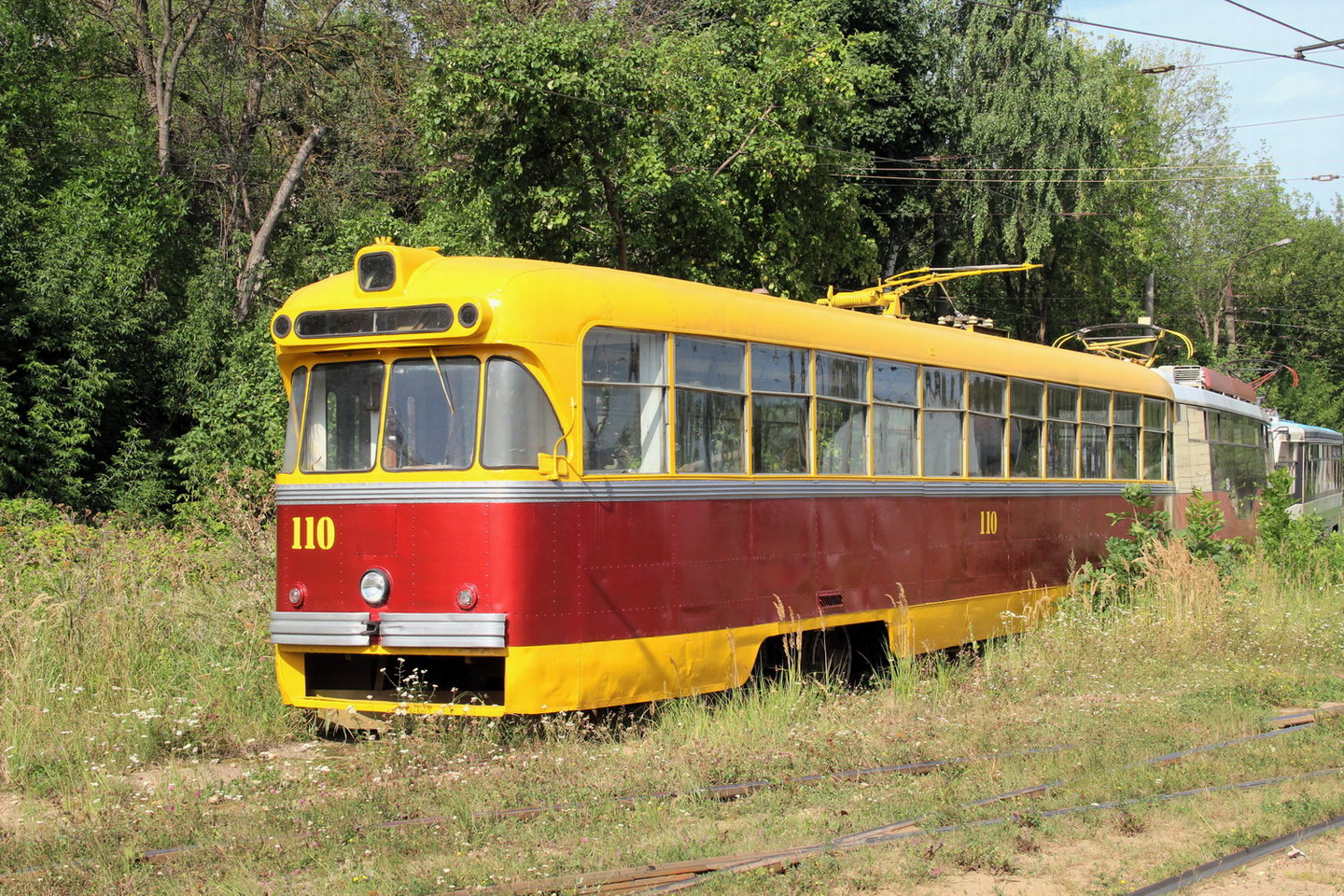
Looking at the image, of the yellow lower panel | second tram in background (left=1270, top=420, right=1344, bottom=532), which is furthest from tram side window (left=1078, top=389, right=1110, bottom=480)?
second tram in background (left=1270, top=420, right=1344, bottom=532)

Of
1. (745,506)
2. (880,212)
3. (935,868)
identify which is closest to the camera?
(935,868)

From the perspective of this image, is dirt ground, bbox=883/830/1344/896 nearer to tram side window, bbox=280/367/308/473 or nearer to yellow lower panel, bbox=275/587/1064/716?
yellow lower panel, bbox=275/587/1064/716

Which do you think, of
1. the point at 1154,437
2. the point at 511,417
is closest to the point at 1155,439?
the point at 1154,437

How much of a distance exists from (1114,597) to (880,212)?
20615 millimetres

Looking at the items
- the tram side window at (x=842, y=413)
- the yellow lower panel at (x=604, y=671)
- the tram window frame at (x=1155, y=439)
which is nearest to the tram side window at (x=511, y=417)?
the yellow lower panel at (x=604, y=671)

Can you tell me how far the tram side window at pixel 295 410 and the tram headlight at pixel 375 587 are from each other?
109 cm

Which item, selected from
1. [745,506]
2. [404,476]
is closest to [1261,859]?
[745,506]

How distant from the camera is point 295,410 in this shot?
8438 mm

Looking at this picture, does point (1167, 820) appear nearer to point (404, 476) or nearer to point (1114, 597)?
point (404, 476)

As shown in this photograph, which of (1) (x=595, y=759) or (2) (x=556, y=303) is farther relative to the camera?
(2) (x=556, y=303)

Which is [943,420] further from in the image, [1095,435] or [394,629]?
[394,629]

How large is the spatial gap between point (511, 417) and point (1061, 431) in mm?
7914

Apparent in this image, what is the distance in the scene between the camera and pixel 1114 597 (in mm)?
12547

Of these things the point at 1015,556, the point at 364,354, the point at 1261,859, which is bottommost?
the point at 1261,859
